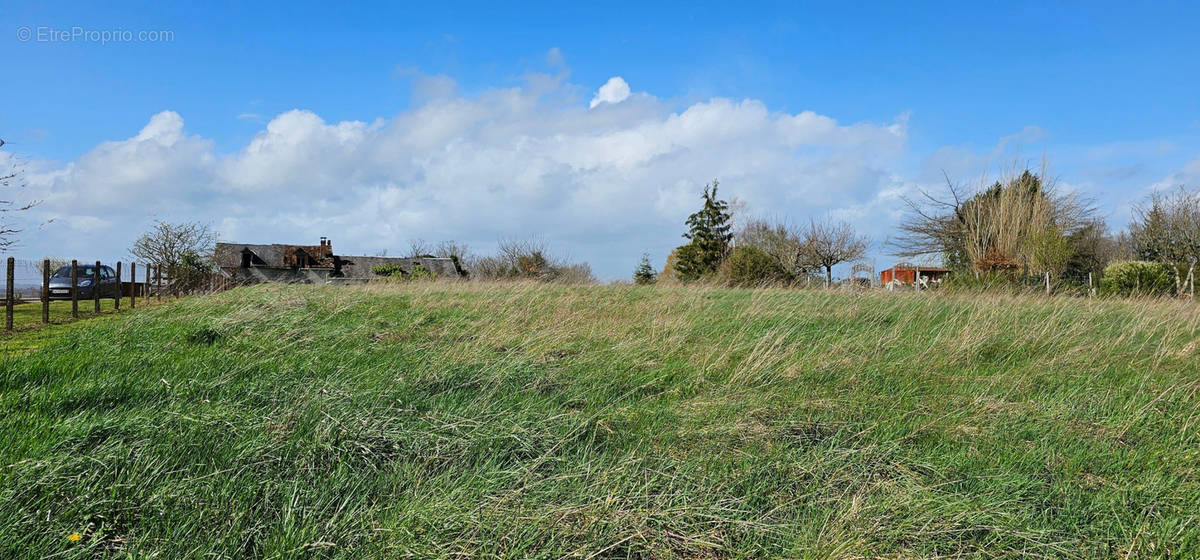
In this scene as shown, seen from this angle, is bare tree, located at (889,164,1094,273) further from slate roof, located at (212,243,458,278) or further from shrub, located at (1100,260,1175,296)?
slate roof, located at (212,243,458,278)

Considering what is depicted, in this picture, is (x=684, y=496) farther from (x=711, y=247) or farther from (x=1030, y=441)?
(x=711, y=247)

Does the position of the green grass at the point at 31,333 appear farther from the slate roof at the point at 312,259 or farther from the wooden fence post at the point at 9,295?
the slate roof at the point at 312,259

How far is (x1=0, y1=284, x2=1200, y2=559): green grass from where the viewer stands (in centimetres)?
255

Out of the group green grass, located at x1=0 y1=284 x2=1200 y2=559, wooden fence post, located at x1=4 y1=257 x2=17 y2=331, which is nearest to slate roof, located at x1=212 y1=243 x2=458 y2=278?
wooden fence post, located at x1=4 y1=257 x2=17 y2=331

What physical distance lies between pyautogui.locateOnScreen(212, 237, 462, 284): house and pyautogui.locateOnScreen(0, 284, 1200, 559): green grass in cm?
3623

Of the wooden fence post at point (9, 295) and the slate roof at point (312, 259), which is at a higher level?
the slate roof at point (312, 259)

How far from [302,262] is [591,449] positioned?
45.0 meters

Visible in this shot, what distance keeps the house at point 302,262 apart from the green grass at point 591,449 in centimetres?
3623

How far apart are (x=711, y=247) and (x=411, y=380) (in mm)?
30636

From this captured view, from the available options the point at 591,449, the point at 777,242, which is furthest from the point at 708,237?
the point at 591,449

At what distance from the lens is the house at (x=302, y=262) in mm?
40438

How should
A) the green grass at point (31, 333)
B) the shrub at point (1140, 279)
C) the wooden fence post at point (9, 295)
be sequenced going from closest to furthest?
the green grass at point (31, 333) → the wooden fence post at point (9, 295) → the shrub at point (1140, 279)

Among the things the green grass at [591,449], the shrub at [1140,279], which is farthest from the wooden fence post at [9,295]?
the shrub at [1140,279]

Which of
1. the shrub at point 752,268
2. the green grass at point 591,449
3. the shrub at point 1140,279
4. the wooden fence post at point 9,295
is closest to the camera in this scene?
the green grass at point 591,449
